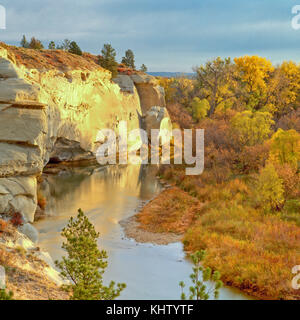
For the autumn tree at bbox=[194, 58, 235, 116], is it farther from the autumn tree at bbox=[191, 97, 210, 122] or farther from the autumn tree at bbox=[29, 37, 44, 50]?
the autumn tree at bbox=[29, 37, 44, 50]

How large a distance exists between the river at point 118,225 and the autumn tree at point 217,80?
813 inches

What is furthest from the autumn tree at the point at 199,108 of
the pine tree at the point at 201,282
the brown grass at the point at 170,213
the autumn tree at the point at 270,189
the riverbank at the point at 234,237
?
the pine tree at the point at 201,282

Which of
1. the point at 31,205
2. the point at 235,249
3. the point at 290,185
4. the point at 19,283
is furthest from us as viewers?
the point at 290,185

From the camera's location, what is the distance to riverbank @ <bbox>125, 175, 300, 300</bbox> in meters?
11.2

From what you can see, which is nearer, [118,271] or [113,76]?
[118,271]

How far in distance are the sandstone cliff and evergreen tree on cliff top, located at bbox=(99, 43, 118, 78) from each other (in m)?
1.44

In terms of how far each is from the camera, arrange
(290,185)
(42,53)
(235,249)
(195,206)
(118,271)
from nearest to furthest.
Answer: (118,271) < (235,249) < (290,185) < (195,206) < (42,53)

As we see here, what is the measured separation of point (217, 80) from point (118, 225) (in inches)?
1337

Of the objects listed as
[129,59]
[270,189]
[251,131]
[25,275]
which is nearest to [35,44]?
[129,59]

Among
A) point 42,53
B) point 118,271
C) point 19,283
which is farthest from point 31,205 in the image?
point 42,53

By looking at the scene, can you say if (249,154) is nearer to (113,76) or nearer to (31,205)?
(31,205)

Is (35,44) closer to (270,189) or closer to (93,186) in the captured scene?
(93,186)
